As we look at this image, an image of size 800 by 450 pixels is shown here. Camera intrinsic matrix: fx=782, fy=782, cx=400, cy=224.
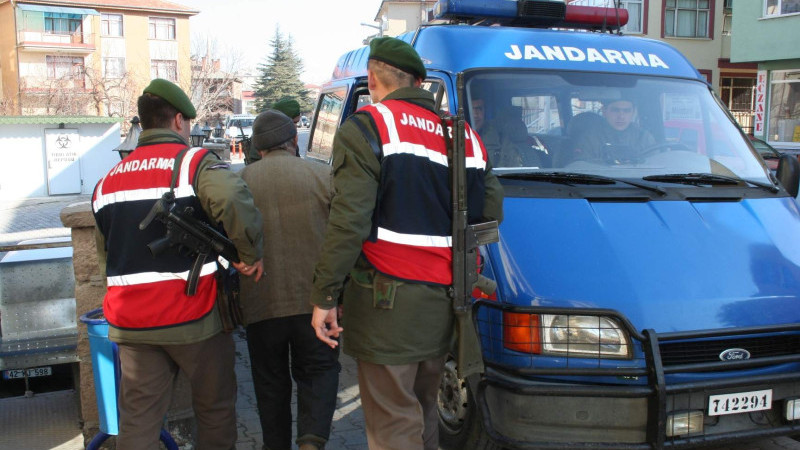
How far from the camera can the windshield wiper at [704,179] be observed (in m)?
4.30

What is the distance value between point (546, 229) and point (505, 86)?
48.1 inches

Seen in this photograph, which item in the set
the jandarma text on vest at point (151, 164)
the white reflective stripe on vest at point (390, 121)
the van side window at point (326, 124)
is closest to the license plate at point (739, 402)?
the white reflective stripe on vest at point (390, 121)

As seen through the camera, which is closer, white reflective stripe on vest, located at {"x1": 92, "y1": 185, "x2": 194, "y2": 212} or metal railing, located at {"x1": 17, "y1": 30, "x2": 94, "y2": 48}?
white reflective stripe on vest, located at {"x1": 92, "y1": 185, "x2": 194, "y2": 212}

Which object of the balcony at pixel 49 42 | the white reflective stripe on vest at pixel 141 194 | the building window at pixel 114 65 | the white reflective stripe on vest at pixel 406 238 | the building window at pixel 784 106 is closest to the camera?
the white reflective stripe on vest at pixel 406 238

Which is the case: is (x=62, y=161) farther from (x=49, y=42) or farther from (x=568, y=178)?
(x=49, y=42)

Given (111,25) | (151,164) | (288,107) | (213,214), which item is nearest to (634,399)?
(213,214)

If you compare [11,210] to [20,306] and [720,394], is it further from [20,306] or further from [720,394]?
[720,394]

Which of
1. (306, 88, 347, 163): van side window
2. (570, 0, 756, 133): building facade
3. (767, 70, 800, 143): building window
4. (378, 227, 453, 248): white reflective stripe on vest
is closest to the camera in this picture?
(378, 227, 453, 248): white reflective stripe on vest

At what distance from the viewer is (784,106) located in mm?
23828

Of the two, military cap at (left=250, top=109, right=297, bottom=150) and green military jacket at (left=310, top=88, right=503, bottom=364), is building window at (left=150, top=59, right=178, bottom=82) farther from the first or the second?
green military jacket at (left=310, top=88, right=503, bottom=364)

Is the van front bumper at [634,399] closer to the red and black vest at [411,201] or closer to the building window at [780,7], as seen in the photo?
the red and black vest at [411,201]

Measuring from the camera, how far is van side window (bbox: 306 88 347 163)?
632 centimetres

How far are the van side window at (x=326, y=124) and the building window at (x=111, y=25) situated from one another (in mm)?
57609

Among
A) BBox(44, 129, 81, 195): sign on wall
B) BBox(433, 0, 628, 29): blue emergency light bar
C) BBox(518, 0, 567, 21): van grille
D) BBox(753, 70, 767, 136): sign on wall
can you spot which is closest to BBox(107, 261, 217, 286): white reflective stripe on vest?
BBox(433, 0, 628, 29): blue emergency light bar
